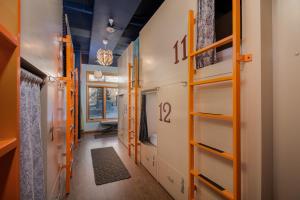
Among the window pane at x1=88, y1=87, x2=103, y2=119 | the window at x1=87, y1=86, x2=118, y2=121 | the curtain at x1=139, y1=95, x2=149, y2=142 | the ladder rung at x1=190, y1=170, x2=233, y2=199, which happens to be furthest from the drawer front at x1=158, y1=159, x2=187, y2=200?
the window pane at x1=88, y1=87, x2=103, y2=119

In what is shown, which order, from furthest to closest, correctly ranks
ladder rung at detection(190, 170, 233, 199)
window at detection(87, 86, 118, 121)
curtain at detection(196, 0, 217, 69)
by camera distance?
window at detection(87, 86, 118, 121)
curtain at detection(196, 0, 217, 69)
ladder rung at detection(190, 170, 233, 199)

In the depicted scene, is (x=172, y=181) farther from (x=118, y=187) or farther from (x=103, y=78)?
(x=103, y=78)

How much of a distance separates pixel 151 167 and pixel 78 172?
1.51 meters

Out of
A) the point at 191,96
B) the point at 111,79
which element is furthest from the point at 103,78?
the point at 191,96

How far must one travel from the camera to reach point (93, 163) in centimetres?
343

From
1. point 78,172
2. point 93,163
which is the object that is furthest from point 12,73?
point 93,163

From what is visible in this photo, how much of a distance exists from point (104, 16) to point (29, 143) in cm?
290

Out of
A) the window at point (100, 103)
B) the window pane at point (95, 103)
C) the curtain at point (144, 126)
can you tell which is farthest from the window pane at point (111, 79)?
the curtain at point (144, 126)

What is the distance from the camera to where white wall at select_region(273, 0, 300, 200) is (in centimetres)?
99

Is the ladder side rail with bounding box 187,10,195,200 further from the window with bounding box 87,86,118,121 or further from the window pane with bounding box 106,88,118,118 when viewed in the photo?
the window pane with bounding box 106,88,118,118

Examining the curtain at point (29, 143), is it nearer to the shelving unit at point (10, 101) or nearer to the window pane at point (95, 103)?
the shelving unit at point (10, 101)

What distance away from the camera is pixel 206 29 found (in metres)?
1.47

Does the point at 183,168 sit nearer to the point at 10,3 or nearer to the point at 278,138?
the point at 278,138

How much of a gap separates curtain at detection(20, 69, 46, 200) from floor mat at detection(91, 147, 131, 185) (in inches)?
66.3
